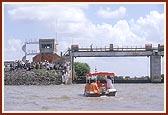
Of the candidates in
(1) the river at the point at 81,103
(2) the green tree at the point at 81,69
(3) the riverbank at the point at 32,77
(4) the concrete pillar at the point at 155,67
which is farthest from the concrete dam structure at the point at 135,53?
(1) the river at the point at 81,103

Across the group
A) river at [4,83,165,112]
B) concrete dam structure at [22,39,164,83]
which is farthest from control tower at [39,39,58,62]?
river at [4,83,165,112]

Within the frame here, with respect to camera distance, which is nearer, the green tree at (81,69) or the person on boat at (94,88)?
the person on boat at (94,88)

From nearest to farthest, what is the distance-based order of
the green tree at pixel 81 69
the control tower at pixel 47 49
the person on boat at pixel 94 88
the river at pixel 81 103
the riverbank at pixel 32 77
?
the river at pixel 81 103 < the person on boat at pixel 94 88 < the riverbank at pixel 32 77 < the control tower at pixel 47 49 < the green tree at pixel 81 69

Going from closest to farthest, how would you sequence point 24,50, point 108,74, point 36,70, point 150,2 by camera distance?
point 150,2
point 108,74
point 36,70
point 24,50

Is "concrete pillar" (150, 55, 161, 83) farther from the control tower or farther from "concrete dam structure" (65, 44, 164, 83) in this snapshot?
the control tower

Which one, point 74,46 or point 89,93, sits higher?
point 74,46

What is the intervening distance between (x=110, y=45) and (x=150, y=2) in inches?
2380

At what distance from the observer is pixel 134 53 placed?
70875mm

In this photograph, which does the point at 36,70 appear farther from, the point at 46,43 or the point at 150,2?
the point at 150,2

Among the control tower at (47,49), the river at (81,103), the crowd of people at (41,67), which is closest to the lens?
the river at (81,103)

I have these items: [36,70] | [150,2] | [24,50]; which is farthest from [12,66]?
[150,2]

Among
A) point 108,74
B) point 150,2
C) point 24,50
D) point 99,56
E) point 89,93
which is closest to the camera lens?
point 150,2

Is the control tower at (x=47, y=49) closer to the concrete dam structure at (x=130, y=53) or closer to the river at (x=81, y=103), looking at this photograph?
the concrete dam structure at (x=130, y=53)

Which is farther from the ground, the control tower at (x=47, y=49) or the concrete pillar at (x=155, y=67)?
the control tower at (x=47, y=49)
